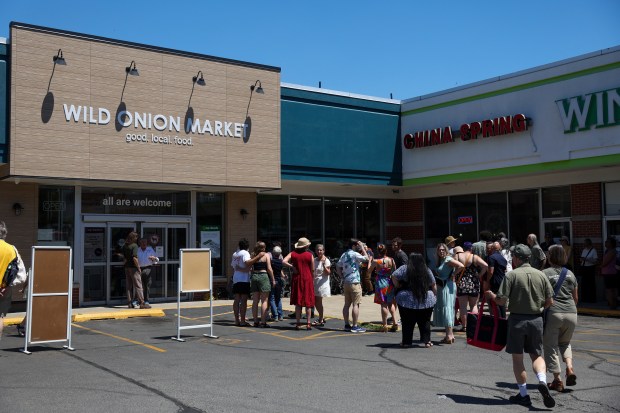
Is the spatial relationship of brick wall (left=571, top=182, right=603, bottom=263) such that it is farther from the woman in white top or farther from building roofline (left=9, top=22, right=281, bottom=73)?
building roofline (left=9, top=22, right=281, bottom=73)

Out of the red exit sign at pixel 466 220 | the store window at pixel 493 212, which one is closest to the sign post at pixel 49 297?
the store window at pixel 493 212

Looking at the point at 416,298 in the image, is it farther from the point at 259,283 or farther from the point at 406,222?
the point at 406,222

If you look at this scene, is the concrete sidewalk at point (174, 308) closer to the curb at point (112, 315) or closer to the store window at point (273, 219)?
the curb at point (112, 315)

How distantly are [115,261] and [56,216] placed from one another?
1.97 metres

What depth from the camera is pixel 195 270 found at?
12.5m

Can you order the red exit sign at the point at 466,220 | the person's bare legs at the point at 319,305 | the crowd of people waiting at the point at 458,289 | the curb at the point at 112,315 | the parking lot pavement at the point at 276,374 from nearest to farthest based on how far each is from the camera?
1. the parking lot pavement at the point at 276,374
2. the crowd of people waiting at the point at 458,289
3. the person's bare legs at the point at 319,305
4. the curb at the point at 112,315
5. the red exit sign at the point at 466,220

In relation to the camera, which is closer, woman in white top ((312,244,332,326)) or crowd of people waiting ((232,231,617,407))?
crowd of people waiting ((232,231,617,407))

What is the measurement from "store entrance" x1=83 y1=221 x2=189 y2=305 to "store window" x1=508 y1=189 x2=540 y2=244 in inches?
419

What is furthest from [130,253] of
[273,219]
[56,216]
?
[273,219]

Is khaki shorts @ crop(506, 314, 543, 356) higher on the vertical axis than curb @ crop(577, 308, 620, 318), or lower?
higher

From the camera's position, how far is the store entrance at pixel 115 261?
58.1ft

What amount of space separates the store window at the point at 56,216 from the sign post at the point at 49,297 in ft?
21.8

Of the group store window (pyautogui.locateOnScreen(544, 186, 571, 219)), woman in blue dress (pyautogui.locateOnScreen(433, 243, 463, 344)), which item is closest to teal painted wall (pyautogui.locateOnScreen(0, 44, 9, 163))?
woman in blue dress (pyautogui.locateOnScreen(433, 243, 463, 344))

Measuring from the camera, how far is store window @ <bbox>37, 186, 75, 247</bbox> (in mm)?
17094
